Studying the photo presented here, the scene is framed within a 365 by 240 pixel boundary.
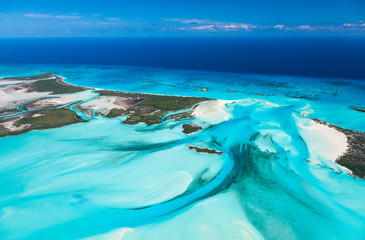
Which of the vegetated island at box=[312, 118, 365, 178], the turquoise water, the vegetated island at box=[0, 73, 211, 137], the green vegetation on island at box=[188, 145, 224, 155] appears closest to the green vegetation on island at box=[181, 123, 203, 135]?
the turquoise water

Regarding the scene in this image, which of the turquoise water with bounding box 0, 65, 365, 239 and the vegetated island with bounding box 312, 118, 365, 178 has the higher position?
the vegetated island with bounding box 312, 118, 365, 178

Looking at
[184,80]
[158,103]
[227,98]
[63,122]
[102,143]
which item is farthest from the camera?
[184,80]

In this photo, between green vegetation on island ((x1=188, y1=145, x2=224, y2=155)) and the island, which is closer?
green vegetation on island ((x1=188, y1=145, x2=224, y2=155))

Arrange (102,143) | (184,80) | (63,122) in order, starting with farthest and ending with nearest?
1. (184,80)
2. (63,122)
3. (102,143)

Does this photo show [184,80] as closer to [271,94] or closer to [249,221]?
[271,94]

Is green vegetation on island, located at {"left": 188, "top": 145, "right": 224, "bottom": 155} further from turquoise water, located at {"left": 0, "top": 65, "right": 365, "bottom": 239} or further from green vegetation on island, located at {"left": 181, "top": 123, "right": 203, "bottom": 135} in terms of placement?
green vegetation on island, located at {"left": 181, "top": 123, "right": 203, "bottom": 135}

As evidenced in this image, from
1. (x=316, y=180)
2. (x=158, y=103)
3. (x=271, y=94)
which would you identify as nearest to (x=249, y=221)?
(x=316, y=180)

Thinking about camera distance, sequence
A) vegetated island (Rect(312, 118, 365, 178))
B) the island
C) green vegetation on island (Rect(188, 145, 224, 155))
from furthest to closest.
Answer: the island, green vegetation on island (Rect(188, 145, 224, 155)), vegetated island (Rect(312, 118, 365, 178))

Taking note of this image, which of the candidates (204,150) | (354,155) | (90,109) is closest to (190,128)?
(204,150)
